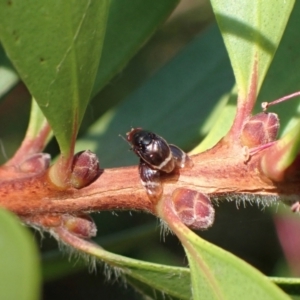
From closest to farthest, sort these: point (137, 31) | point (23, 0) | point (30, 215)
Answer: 1. point (23, 0)
2. point (30, 215)
3. point (137, 31)

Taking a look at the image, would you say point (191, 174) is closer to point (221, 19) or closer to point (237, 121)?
point (237, 121)

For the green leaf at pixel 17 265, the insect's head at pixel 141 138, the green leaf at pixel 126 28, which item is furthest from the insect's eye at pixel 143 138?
the green leaf at pixel 17 265

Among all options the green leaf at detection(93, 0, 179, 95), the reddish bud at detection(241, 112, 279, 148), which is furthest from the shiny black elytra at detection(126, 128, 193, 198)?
the green leaf at detection(93, 0, 179, 95)

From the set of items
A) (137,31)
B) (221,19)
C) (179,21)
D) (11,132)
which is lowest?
(11,132)

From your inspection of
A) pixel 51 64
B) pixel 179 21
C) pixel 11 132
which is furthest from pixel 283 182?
pixel 179 21

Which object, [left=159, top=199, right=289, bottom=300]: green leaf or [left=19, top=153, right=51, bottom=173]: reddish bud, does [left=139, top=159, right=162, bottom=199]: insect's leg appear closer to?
[left=159, top=199, right=289, bottom=300]: green leaf

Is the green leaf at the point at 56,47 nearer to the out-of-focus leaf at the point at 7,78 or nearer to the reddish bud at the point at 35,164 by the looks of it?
the reddish bud at the point at 35,164

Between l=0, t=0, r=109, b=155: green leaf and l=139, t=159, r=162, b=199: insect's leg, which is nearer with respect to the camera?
l=0, t=0, r=109, b=155: green leaf
